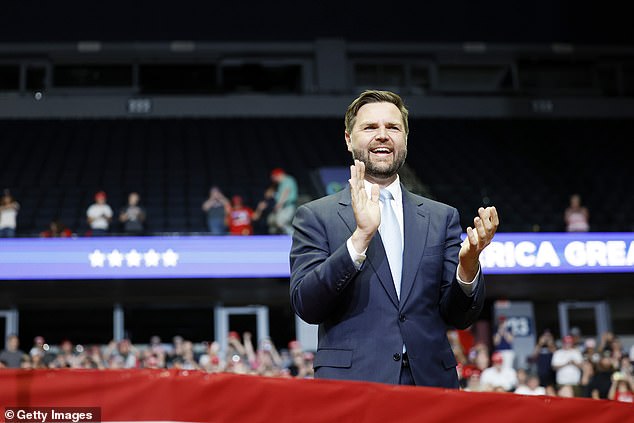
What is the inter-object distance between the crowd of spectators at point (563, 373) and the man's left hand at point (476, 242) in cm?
789

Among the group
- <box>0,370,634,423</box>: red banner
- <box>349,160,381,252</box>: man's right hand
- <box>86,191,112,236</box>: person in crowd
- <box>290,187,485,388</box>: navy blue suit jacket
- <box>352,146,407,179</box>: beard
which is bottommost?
<box>0,370,634,423</box>: red banner

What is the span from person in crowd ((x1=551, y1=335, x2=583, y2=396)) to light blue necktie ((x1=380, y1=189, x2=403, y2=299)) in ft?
31.9

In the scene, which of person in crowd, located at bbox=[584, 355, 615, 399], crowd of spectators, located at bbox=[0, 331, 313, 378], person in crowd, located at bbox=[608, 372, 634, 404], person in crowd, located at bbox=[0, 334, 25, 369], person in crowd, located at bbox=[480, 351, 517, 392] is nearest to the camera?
person in crowd, located at bbox=[608, 372, 634, 404]

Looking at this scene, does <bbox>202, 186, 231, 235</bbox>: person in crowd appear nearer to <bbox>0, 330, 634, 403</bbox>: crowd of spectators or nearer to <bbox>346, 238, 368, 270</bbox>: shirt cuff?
<bbox>0, 330, 634, 403</bbox>: crowd of spectators

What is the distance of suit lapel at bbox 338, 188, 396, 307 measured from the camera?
7.76ft

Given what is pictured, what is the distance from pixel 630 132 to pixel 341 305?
2076 centimetres

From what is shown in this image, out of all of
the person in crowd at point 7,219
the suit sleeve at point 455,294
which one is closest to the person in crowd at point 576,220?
the person in crowd at point 7,219

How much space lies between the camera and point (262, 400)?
1753 mm

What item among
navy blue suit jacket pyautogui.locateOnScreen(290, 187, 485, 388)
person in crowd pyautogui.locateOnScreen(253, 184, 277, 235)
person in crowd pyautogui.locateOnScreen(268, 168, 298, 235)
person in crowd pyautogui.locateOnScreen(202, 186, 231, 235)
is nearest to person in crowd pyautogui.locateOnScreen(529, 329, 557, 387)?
person in crowd pyautogui.locateOnScreen(268, 168, 298, 235)

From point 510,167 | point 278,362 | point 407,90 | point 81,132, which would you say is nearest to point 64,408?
point 278,362

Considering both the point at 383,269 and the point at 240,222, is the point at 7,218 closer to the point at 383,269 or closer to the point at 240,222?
the point at 240,222

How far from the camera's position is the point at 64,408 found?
176cm

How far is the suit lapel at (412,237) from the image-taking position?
2377mm

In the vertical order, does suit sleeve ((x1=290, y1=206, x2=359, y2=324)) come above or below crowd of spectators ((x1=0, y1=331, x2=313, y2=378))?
above
